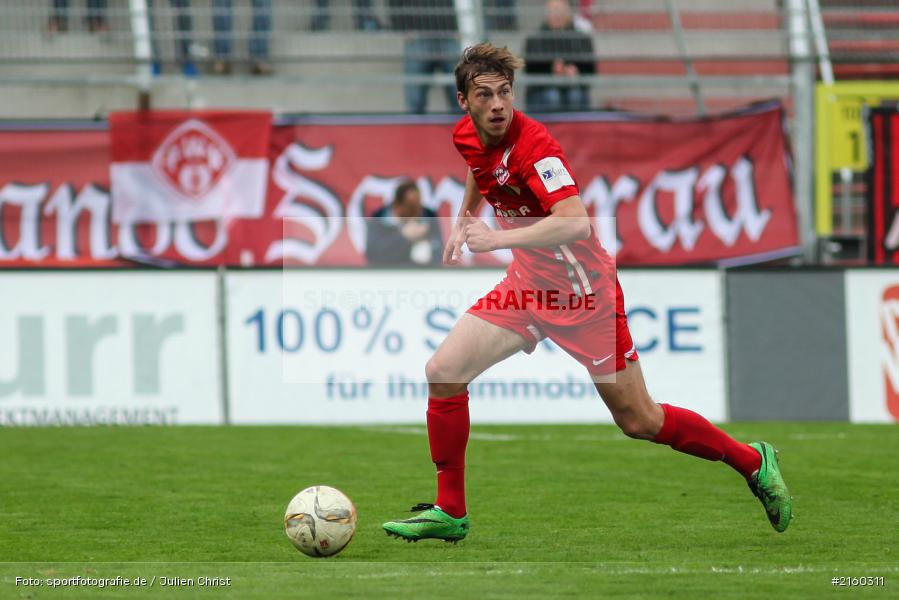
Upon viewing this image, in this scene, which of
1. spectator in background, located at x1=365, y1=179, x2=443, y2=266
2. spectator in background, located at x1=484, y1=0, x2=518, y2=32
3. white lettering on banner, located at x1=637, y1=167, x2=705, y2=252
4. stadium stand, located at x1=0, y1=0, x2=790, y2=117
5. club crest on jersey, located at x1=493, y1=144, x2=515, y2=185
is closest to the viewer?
club crest on jersey, located at x1=493, y1=144, x2=515, y2=185

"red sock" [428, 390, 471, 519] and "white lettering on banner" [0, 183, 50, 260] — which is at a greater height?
"white lettering on banner" [0, 183, 50, 260]

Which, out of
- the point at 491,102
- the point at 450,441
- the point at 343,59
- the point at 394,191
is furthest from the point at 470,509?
the point at 343,59

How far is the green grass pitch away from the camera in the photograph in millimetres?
5406

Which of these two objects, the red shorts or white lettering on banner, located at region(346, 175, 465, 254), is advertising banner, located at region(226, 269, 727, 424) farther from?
the red shorts

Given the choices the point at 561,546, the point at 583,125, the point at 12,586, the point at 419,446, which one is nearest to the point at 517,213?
the point at 561,546

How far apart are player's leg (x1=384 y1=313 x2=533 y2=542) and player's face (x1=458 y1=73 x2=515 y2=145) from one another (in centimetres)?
84

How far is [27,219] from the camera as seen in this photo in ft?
47.9

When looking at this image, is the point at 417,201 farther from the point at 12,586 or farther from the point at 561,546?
the point at 12,586

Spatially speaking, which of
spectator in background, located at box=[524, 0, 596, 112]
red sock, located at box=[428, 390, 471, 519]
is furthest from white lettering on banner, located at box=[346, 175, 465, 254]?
red sock, located at box=[428, 390, 471, 519]

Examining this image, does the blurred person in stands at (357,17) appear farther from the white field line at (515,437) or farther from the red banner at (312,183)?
the white field line at (515,437)

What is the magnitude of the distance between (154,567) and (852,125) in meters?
10.5

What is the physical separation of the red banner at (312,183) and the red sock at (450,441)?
8.08m

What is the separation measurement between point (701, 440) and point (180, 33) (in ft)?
32.1

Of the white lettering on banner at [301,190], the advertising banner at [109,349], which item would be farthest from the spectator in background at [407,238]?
the advertising banner at [109,349]
